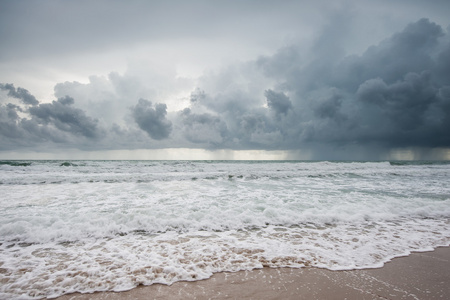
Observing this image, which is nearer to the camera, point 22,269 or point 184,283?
point 184,283

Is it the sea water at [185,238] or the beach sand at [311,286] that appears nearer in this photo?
the beach sand at [311,286]

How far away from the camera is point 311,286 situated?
3.20m

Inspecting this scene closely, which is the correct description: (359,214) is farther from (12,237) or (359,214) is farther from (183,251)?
(12,237)

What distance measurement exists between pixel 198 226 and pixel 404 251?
465 centimetres

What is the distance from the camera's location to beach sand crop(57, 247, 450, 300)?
2.97 meters

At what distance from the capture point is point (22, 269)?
3586mm

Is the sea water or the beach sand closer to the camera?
the beach sand

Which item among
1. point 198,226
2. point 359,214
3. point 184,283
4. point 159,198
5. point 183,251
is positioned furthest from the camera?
point 159,198

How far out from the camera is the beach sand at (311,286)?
9.75ft

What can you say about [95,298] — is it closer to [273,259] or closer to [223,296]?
[223,296]

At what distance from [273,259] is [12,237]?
5.86 metres

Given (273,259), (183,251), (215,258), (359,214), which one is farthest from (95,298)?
(359,214)

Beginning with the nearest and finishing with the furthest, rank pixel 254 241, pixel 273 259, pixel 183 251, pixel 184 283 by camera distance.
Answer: pixel 184 283 < pixel 273 259 < pixel 183 251 < pixel 254 241

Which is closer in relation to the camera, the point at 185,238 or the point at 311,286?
the point at 311,286
